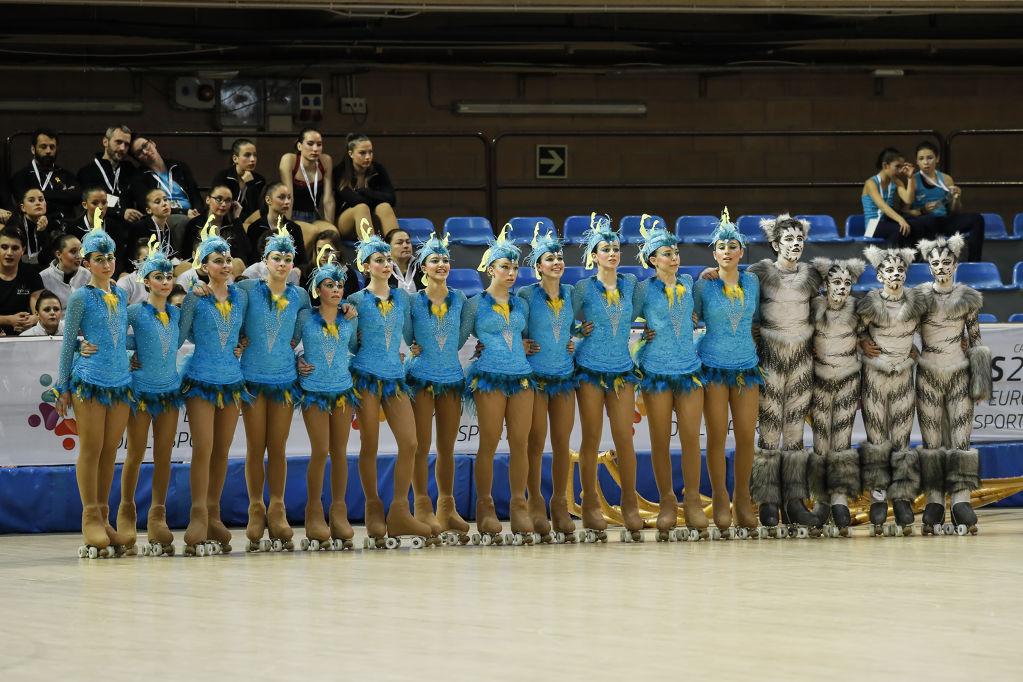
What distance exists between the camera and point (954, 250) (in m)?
6.98

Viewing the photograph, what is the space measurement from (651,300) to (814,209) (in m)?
6.58

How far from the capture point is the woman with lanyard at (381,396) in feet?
22.0

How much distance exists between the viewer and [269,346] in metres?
6.61

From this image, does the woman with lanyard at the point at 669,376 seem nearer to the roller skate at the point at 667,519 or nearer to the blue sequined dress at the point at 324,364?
the roller skate at the point at 667,519

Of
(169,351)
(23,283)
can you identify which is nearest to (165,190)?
(23,283)

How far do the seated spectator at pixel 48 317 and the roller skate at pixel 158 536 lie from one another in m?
1.60

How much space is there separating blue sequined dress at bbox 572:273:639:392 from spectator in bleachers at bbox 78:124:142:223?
3.44 metres

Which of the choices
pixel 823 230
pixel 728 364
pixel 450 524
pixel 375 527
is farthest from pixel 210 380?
pixel 823 230

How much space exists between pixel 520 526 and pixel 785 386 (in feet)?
4.59

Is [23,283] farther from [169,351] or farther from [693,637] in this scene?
[693,637]

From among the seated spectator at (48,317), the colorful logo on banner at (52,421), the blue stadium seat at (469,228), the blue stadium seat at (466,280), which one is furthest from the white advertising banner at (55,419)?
the blue stadium seat at (469,228)

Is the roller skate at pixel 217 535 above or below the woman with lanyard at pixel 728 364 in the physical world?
below

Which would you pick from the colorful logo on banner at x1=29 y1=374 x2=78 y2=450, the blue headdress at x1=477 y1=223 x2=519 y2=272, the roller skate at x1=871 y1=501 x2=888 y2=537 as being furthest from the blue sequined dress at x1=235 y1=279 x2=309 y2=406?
the roller skate at x1=871 y1=501 x2=888 y2=537

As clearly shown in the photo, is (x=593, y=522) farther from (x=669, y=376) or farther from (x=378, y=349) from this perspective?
(x=378, y=349)
